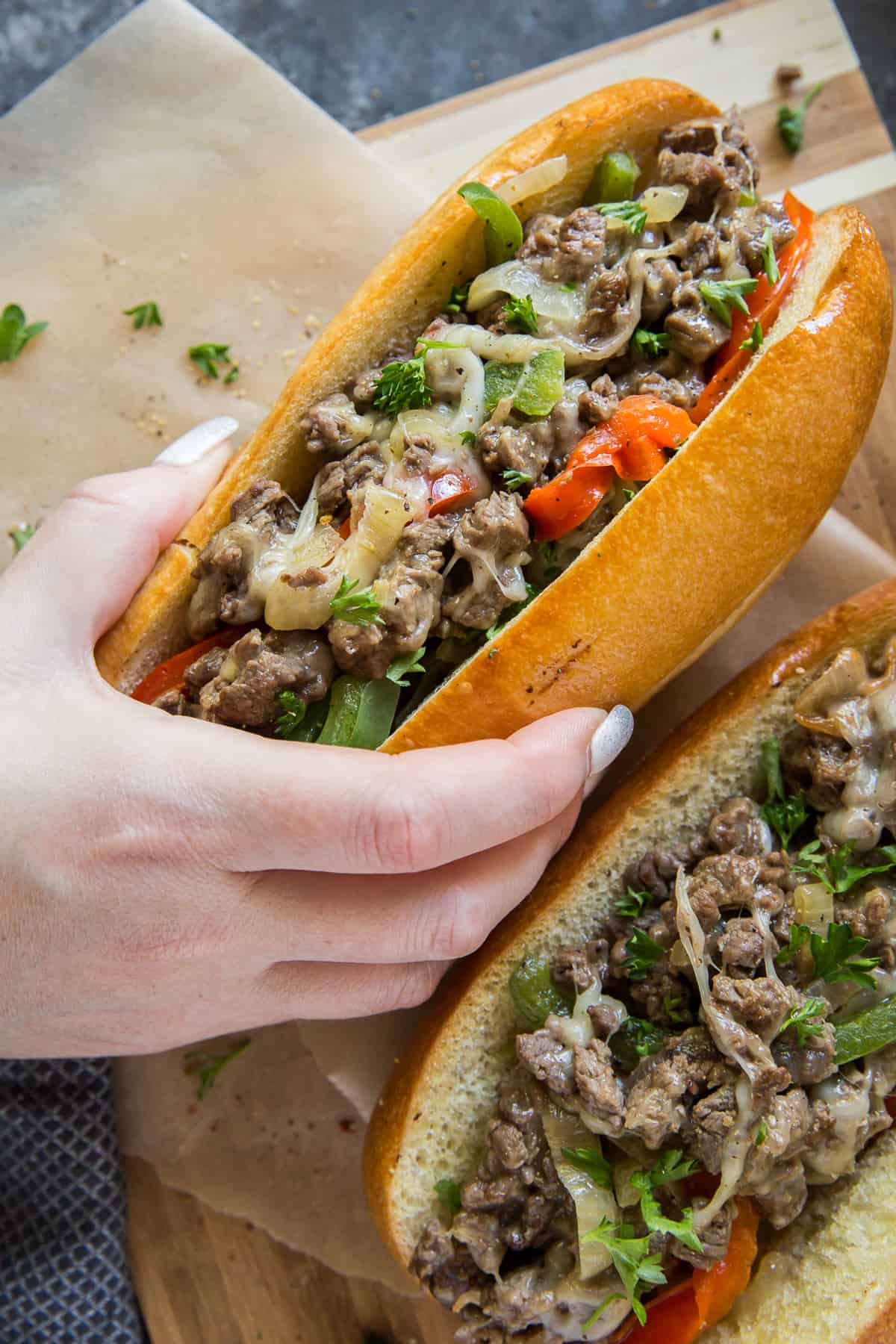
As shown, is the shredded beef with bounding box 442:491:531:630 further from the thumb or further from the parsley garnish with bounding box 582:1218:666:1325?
the parsley garnish with bounding box 582:1218:666:1325

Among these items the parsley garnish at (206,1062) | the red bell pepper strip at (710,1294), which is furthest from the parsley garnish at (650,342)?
the parsley garnish at (206,1062)

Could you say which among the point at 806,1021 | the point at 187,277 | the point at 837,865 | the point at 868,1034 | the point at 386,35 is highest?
the point at 386,35

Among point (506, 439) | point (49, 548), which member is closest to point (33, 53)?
point (49, 548)

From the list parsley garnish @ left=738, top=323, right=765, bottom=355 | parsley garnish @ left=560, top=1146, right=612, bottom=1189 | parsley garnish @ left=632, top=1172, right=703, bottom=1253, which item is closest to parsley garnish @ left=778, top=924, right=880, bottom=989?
parsley garnish @ left=632, top=1172, right=703, bottom=1253

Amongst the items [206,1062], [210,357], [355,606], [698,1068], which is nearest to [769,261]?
[355,606]

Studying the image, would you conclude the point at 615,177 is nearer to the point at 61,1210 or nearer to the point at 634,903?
the point at 634,903

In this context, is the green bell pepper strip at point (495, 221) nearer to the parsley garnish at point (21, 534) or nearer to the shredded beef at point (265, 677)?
the shredded beef at point (265, 677)

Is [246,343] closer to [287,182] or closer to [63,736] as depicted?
[287,182]
